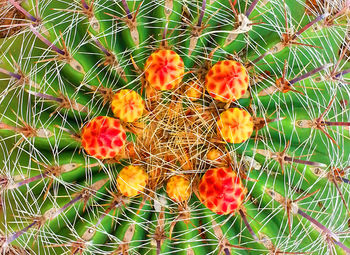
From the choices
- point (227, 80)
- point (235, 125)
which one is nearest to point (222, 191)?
point (235, 125)

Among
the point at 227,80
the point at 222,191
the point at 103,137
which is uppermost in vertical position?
the point at 227,80

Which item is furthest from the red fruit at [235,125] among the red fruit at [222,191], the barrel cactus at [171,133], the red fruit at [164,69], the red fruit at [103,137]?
the red fruit at [103,137]

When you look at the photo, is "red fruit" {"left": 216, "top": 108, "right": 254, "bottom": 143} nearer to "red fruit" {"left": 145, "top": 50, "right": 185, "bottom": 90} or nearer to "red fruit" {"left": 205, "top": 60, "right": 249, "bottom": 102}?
"red fruit" {"left": 205, "top": 60, "right": 249, "bottom": 102}

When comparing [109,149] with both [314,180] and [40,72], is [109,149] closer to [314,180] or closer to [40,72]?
[40,72]

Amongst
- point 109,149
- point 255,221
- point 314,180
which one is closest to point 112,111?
point 109,149

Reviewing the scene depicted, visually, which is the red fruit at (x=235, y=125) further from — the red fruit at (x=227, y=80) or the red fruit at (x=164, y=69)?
the red fruit at (x=164, y=69)

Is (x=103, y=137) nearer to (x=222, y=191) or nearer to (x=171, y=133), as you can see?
(x=171, y=133)

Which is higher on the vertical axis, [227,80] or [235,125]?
[227,80]
